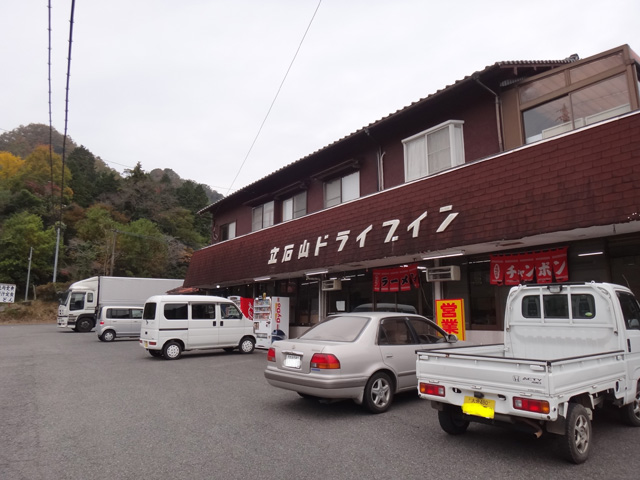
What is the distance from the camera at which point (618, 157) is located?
6.83m

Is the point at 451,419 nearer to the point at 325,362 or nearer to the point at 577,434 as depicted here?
the point at 577,434

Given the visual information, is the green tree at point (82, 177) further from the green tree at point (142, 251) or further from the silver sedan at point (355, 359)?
the silver sedan at point (355, 359)

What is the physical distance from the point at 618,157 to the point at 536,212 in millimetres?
1519

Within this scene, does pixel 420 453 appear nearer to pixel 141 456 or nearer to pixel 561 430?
pixel 561 430

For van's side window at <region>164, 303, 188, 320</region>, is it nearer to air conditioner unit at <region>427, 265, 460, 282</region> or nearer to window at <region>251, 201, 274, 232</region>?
window at <region>251, 201, 274, 232</region>

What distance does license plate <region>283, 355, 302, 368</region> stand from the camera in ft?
21.0

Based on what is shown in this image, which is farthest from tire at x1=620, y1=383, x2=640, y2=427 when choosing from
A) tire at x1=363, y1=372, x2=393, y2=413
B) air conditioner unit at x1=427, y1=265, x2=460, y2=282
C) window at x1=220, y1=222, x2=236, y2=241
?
window at x1=220, y1=222, x2=236, y2=241

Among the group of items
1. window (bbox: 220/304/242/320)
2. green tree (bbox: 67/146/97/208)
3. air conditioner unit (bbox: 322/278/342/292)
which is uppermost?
green tree (bbox: 67/146/97/208)

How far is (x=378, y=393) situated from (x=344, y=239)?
19.8 ft

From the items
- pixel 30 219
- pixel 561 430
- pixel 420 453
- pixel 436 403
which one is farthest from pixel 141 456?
pixel 30 219

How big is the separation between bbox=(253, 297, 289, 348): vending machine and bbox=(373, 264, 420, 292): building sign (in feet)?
14.3

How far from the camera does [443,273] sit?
34.8 feet

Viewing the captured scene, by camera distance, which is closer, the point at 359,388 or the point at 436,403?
the point at 436,403

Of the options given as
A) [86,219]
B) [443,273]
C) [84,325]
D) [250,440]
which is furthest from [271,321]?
[86,219]
